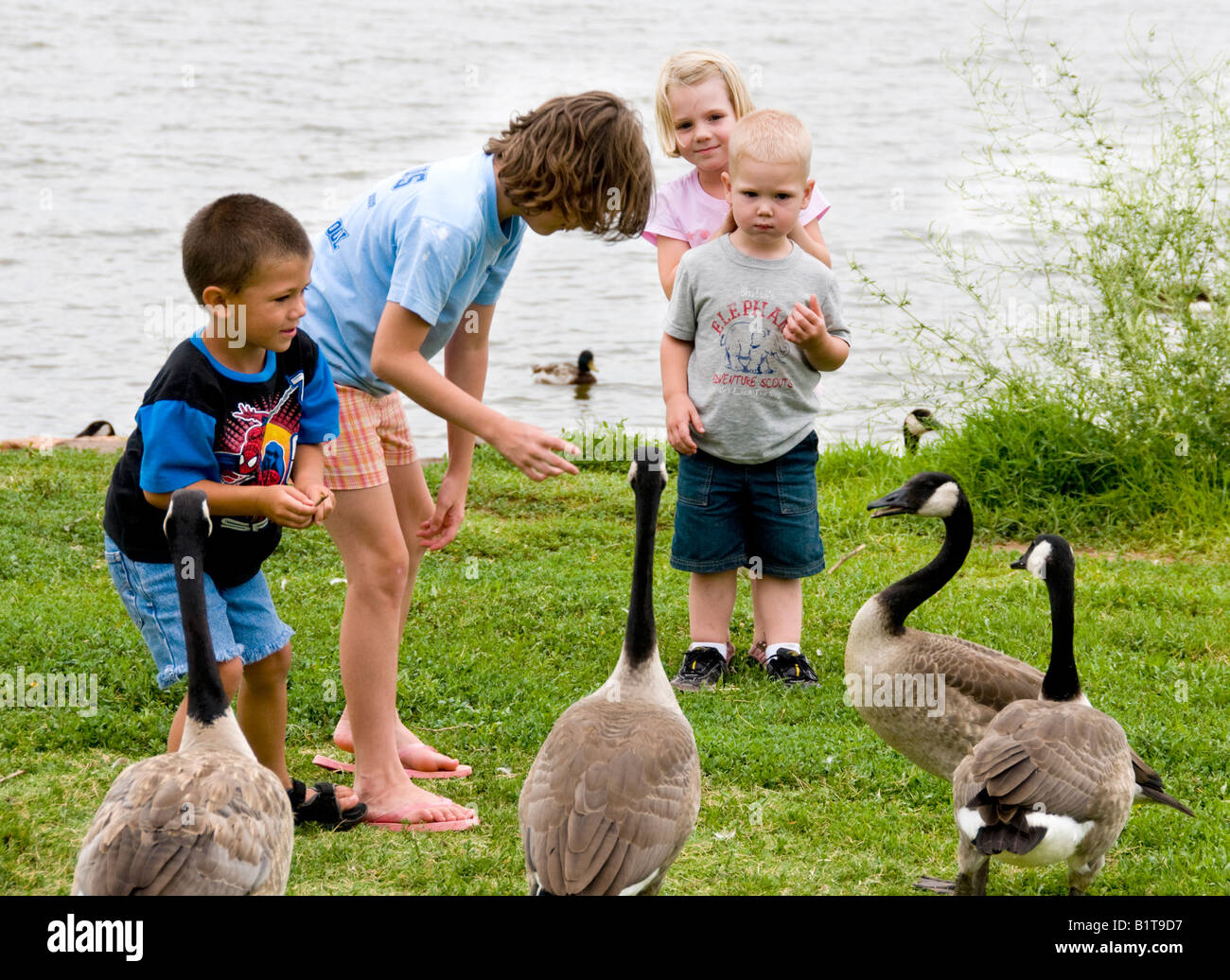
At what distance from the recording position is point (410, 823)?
4375 millimetres

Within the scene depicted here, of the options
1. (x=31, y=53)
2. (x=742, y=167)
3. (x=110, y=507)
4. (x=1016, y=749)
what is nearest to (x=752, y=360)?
(x=742, y=167)

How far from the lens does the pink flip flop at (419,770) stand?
4.86 meters

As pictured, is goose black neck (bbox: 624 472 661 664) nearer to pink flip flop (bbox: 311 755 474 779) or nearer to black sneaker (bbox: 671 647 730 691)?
pink flip flop (bbox: 311 755 474 779)

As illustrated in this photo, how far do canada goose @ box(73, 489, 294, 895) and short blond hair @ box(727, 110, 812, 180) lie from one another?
269 centimetres

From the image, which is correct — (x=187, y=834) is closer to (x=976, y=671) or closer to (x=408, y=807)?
(x=408, y=807)

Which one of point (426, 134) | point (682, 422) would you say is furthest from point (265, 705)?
point (426, 134)

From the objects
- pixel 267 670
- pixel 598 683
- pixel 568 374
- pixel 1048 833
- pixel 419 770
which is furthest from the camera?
pixel 568 374

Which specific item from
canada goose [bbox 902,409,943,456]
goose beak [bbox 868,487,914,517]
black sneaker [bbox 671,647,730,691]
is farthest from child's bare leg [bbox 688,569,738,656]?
canada goose [bbox 902,409,943,456]

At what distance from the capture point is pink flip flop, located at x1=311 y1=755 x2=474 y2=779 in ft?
15.9

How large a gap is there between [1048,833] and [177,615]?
2.57m

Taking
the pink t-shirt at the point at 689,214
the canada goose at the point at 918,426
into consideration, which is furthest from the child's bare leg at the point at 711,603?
the canada goose at the point at 918,426

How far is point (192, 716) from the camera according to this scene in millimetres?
3543

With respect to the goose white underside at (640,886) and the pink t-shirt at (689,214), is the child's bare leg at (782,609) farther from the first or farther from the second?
the goose white underside at (640,886)

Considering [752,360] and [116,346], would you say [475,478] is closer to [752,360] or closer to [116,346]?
[752,360]
